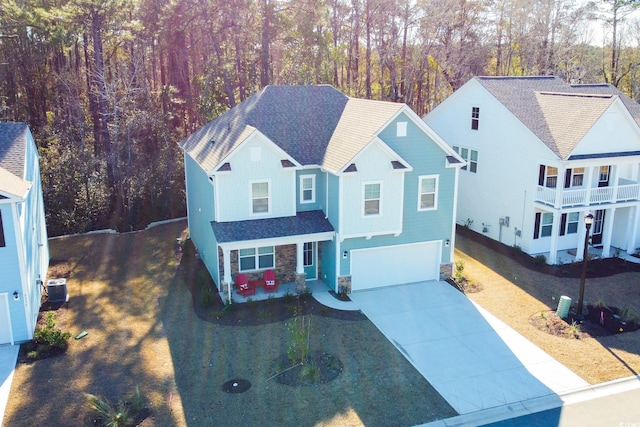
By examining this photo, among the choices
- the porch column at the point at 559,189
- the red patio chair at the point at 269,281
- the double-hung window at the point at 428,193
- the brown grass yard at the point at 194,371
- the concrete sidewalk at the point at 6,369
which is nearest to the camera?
the brown grass yard at the point at 194,371

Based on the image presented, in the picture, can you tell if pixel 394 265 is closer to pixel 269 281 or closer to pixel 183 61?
pixel 269 281

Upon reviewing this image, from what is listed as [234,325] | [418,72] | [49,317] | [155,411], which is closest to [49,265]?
[49,317]

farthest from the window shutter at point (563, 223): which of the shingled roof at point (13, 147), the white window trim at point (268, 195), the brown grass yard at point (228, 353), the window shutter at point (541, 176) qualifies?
the shingled roof at point (13, 147)

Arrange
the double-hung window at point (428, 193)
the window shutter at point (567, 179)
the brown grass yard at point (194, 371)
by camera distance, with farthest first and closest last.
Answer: the window shutter at point (567, 179), the double-hung window at point (428, 193), the brown grass yard at point (194, 371)

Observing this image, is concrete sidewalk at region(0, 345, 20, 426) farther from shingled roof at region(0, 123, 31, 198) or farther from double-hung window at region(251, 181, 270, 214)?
double-hung window at region(251, 181, 270, 214)

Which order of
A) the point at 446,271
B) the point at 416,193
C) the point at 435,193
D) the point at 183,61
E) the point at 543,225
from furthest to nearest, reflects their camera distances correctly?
the point at 183,61 < the point at 543,225 < the point at 446,271 < the point at 435,193 < the point at 416,193

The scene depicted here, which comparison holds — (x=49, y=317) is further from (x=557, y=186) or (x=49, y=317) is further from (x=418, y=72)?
(x=418, y=72)

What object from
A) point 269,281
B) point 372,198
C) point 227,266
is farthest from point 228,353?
point 372,198

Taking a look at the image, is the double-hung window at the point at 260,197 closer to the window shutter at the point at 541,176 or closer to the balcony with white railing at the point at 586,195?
the balcony with white railing at the point at 586,195
